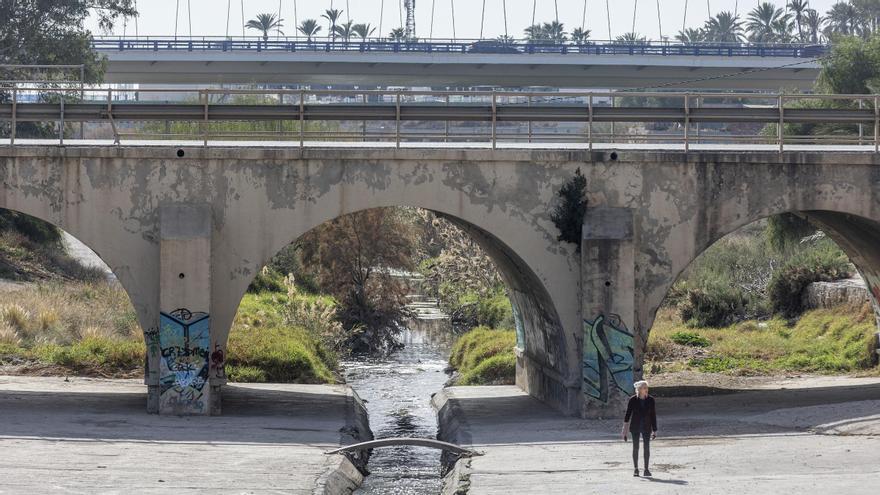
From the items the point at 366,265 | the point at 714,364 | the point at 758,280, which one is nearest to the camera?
the point at 714,364

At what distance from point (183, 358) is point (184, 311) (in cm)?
90

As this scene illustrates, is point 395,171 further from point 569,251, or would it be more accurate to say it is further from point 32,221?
point 32,221

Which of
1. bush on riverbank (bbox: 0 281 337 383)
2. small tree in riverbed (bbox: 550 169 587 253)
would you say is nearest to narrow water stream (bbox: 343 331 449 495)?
bush on riverbank (bbox: 0 281 337 383)

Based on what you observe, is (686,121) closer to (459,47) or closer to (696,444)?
(696,444)

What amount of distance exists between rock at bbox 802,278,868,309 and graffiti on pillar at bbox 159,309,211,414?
21.7 m

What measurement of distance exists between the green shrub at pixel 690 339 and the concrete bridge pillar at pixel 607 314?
46.0 feet

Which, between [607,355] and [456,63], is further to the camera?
[456,63]

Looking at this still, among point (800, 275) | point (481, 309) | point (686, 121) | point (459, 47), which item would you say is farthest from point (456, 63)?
point (686, 121)

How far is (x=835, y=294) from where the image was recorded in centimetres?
4053

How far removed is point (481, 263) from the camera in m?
51.4

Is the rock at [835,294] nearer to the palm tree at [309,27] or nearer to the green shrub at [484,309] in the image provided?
the green shrub at [484,309]

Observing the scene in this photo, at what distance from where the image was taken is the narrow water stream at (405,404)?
76.6ft

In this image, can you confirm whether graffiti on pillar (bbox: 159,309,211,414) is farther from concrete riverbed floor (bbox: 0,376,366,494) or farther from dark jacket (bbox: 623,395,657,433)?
dark jacket (bbox: 623,395,657,433)

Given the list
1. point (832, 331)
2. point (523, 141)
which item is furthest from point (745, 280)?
point (523, 141)
